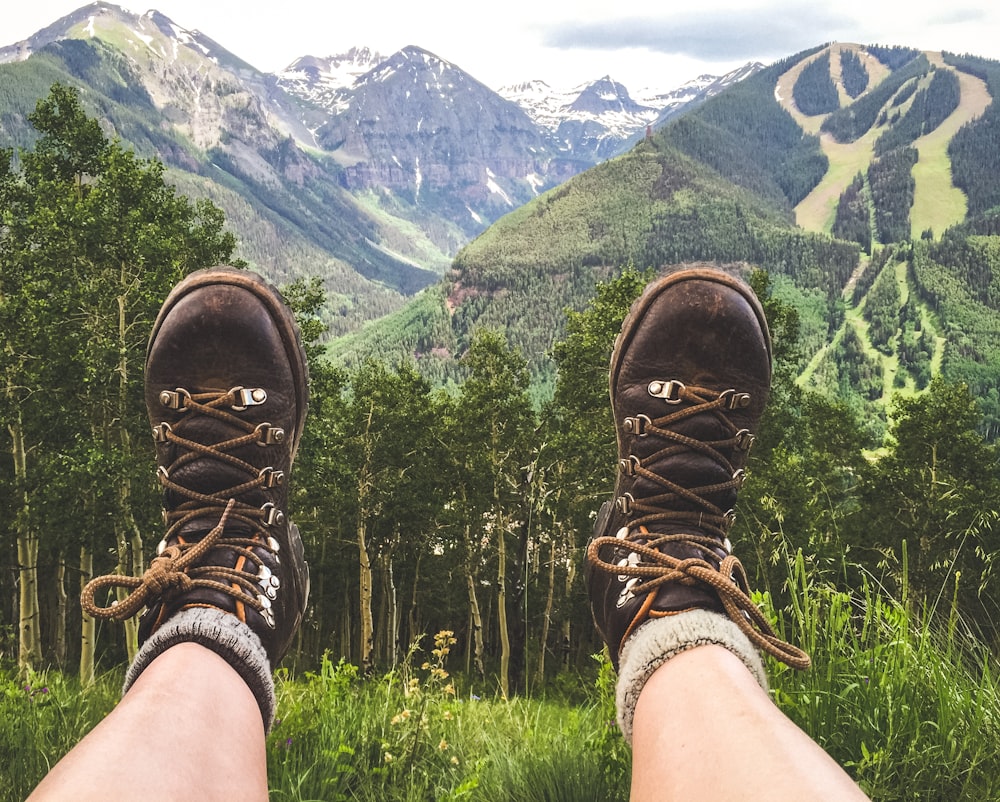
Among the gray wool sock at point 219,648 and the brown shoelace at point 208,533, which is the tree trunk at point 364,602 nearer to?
the brown shoelace at point 208,533

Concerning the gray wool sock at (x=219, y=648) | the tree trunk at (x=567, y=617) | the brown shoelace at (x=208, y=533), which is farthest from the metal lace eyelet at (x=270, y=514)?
the tree trunk at (x=567, y=617)

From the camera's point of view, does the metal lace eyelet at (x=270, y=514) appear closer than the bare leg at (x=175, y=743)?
No

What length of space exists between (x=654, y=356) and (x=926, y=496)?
19.3 m

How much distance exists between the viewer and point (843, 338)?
6639 inches

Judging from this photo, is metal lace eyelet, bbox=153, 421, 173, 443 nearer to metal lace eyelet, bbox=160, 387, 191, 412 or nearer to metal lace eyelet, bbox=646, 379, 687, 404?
metal lace eyelet, bbox=160, 387, 191, 412

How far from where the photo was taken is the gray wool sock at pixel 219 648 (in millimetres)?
1711

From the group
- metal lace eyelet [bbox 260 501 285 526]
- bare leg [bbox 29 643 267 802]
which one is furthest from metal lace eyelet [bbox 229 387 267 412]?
bare leg [bbox 29 643 267 802]

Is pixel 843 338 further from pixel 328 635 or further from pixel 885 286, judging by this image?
pixel 328 635

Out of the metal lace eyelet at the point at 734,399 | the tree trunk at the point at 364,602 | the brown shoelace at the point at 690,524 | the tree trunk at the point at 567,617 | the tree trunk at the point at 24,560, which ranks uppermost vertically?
the metal lace eyelet at the point at 734,399

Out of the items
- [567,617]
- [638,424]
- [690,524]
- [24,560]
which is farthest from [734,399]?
[567,617]

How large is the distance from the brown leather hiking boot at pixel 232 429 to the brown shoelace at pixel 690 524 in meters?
1.14

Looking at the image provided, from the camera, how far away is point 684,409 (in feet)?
9.16

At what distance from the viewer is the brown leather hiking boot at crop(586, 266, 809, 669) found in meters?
2.49

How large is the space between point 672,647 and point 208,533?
5.11ft
